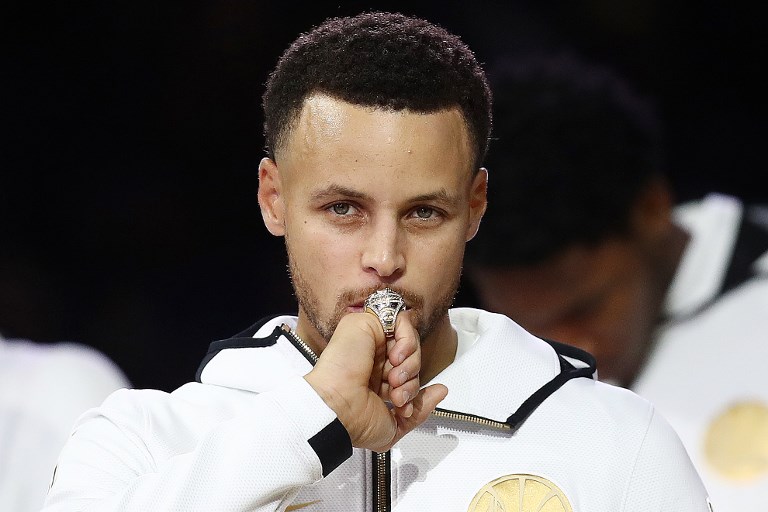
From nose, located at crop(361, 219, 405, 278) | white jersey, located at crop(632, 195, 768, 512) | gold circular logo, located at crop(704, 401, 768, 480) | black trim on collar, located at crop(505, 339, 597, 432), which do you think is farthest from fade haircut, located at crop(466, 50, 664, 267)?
nose, located at crop(361, 219, 405, 278)

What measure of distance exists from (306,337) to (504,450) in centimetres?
41

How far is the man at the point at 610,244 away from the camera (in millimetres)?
3404

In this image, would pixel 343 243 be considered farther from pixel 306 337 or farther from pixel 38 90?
pixel 38 90

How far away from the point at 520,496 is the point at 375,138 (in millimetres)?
608

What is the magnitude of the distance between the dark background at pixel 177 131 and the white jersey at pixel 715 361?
0.17 m

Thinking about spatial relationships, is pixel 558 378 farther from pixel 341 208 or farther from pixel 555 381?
pixel 341 208

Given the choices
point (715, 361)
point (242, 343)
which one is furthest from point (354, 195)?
point (715, 361)

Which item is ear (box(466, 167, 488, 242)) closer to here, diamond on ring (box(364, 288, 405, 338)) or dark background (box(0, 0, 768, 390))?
diamond on ring (box(364, 288, 405, 338))

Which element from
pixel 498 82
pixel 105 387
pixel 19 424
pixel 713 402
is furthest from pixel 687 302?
pixel 19 424

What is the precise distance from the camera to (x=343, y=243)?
1.79 metres

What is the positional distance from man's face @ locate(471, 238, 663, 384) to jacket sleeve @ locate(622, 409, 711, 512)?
60.6 inches

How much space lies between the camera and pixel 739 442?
3.26 m

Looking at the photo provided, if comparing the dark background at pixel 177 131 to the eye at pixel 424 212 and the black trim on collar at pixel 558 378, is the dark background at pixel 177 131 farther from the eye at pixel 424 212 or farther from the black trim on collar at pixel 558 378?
the eye at pixel 424 212

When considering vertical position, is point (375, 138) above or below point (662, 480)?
above
